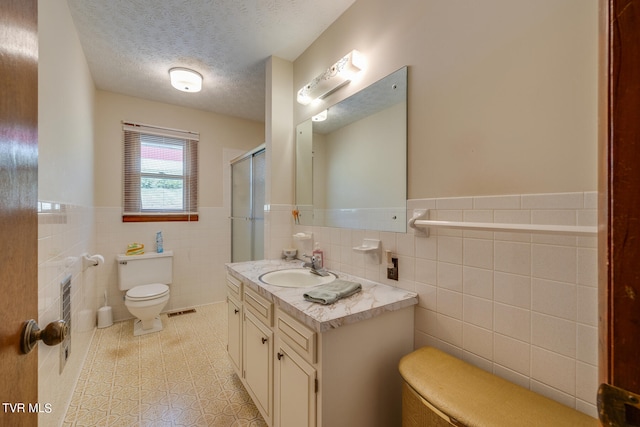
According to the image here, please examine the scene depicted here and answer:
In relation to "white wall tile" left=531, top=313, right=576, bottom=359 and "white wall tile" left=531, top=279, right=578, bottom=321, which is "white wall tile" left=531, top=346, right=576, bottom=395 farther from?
"white wall tile" left=531, top=279, right=578, bottom=321

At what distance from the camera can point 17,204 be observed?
55 cm

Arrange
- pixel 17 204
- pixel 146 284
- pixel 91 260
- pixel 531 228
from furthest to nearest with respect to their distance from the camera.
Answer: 1. pixel 146 284
2. pixel 91 260
3. pixel 531 228
4. pixel 17 204

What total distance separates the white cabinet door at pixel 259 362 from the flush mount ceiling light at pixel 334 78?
1.65m

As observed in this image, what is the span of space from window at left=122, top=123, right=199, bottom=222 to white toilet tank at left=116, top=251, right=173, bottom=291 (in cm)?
47

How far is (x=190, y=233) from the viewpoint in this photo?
3363 mm

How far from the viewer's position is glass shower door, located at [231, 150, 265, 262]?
2.76 m

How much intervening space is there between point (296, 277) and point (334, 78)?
143cm

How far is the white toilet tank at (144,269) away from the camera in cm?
282

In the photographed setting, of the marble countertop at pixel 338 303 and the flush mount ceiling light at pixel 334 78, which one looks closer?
the marble countertop at pixel 338 303

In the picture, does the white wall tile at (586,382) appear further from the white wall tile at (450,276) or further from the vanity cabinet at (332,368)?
the vanity cabinet at (332,368)

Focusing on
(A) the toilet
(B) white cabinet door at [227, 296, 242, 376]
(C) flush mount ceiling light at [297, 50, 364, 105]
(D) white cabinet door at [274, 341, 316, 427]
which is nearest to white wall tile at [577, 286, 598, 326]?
(D) white cabinet door at [274, 341, 316, 427]

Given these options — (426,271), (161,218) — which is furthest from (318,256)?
(161,218)

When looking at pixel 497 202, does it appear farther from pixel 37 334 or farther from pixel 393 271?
pixel 37 334

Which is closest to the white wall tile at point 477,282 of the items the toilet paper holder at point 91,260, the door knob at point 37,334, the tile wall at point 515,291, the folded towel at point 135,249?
the tile wall at point 515,291
